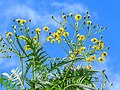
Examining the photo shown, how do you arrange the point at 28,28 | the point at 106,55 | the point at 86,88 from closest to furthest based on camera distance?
the point at 86,88
the point at 28,28
the point at 106,55

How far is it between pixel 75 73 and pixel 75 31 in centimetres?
80

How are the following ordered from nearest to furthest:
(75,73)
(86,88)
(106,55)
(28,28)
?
(86,88) < (75,73) < (28,28) < (106,55)

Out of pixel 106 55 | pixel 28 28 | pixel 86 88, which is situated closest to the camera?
pixel 86 88

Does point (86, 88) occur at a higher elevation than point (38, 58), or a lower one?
lower

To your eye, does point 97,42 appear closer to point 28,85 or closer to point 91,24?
point 91,24

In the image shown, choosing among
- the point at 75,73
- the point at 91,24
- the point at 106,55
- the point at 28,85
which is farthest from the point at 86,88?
the point at 91,24

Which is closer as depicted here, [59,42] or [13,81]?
[13,81]

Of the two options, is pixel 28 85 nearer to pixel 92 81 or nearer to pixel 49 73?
pixel 49 73

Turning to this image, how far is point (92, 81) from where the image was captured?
3742mm

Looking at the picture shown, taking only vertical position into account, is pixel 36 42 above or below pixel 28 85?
above

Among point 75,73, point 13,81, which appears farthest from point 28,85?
point 75,73

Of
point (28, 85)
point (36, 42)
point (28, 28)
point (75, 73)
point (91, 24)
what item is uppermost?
point (91, 24)

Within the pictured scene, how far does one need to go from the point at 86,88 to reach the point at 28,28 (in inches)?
41.4

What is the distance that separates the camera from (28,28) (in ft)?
13.2
